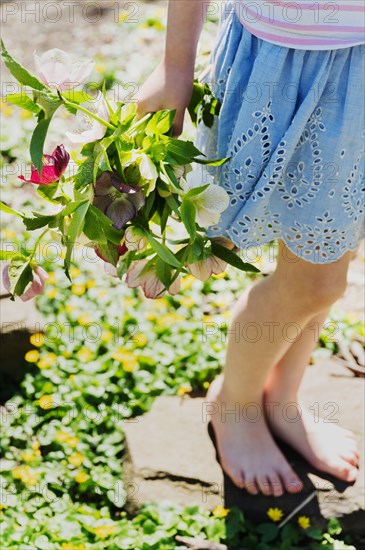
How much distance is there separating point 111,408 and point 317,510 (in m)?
0.63

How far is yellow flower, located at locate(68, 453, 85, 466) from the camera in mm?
2141

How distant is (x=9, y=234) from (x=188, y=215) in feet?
5.09

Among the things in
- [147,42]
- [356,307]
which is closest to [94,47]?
[147,42]

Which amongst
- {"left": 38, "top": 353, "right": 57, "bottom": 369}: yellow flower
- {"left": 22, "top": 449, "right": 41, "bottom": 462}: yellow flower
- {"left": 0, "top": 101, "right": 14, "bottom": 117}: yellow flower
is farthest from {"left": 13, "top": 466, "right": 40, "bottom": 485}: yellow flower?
{"left": 0, "top": 101, "right": 14, "bottom": 117}: yellow flower

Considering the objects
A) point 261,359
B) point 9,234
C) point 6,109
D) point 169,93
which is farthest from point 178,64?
point 6,109

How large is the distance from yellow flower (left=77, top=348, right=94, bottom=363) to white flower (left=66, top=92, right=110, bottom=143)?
44.5 inches

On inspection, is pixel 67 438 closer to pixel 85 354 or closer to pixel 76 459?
pixel 76 459

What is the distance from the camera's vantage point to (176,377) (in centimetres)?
237

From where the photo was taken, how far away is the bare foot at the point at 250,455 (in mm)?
2047

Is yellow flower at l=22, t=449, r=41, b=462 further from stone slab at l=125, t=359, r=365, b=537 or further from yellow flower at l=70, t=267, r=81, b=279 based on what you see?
yellow flower at l=70, t=267, r=81, b=279

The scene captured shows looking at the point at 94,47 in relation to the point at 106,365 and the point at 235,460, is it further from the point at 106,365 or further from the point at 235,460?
the point at 235,460

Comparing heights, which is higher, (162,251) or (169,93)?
(169,93)

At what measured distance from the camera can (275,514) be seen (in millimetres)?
2008

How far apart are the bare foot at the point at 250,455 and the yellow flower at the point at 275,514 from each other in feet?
0.13
